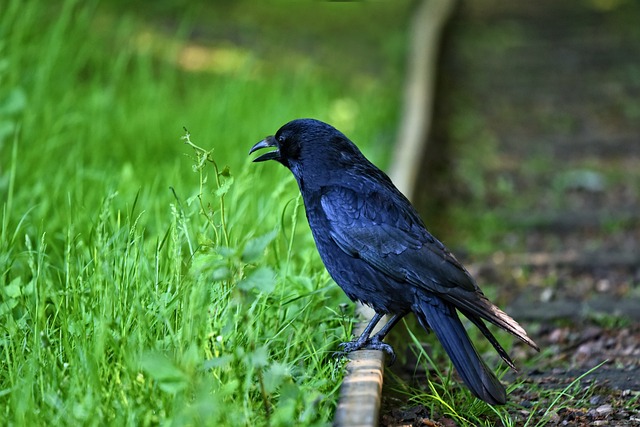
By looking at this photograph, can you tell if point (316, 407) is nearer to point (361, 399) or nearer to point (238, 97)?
point (361, 399)

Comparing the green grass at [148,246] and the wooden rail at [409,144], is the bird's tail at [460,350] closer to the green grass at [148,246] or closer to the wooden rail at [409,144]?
the wooden rail at [409,144]

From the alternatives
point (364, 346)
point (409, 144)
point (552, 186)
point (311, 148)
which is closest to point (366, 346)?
point (364, 346)

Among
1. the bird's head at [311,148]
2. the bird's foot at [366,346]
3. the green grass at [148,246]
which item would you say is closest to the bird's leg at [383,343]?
the bird's foot at [366,346]

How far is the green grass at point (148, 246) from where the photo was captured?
287 cm

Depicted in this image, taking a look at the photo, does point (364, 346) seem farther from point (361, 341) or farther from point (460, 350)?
point (460, 350)

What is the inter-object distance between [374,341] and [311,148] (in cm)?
85

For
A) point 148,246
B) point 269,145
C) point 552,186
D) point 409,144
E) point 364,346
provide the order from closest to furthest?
point 364,346 → point 148,246 → point 269,145 → point 409,144 → point 552,186

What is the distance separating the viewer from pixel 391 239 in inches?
142

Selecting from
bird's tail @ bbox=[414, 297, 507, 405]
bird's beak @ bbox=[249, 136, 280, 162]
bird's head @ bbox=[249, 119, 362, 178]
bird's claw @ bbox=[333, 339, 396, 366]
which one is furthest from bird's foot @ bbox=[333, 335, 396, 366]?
bird's beak @ bbox=[249, 136, 280, 162]

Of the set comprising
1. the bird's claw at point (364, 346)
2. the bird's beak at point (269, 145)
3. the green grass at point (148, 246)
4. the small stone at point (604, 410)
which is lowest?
the small stone at point (604, 410)

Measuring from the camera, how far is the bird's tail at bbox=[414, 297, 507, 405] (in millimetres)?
3232

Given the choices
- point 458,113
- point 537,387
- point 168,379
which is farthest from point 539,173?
point 168,379

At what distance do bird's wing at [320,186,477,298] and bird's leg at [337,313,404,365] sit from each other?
238 millimetres

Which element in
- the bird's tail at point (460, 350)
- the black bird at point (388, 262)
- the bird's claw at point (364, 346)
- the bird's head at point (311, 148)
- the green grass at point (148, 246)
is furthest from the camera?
the bird's head at point (311, 148)
